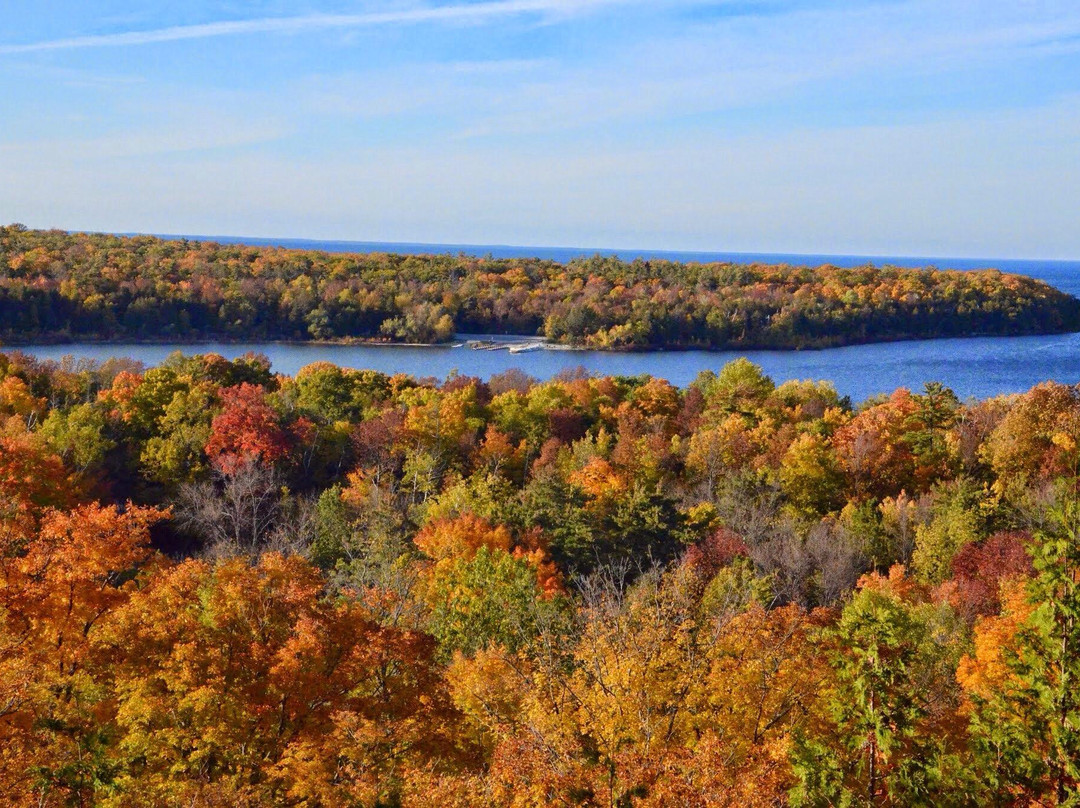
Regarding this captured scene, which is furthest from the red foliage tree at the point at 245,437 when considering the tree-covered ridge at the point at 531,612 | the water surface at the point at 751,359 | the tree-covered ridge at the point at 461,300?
the tree-covered ridge at the point at 461,300

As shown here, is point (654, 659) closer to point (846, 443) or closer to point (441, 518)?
point (441, 518)

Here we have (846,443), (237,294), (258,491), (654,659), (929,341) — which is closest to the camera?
(654,659)

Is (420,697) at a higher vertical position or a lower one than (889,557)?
higher

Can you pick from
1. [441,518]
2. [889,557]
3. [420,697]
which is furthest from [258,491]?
[420,697]

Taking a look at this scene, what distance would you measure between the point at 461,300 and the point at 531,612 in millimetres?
101126

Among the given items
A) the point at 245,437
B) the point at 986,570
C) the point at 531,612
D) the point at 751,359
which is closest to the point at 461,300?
the point at 751,359

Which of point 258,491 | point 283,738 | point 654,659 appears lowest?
point 258,491

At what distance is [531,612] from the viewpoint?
23562mm

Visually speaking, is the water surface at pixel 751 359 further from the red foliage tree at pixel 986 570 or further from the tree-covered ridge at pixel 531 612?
the red foliage tree at pixel 986 570

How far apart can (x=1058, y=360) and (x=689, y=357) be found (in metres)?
35.2

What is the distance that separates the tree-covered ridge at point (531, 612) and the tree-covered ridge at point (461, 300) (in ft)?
197

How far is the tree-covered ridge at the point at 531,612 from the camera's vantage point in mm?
11844

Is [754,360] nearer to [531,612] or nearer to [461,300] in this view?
[461,300]

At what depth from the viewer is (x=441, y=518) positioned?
3341 centimetres
